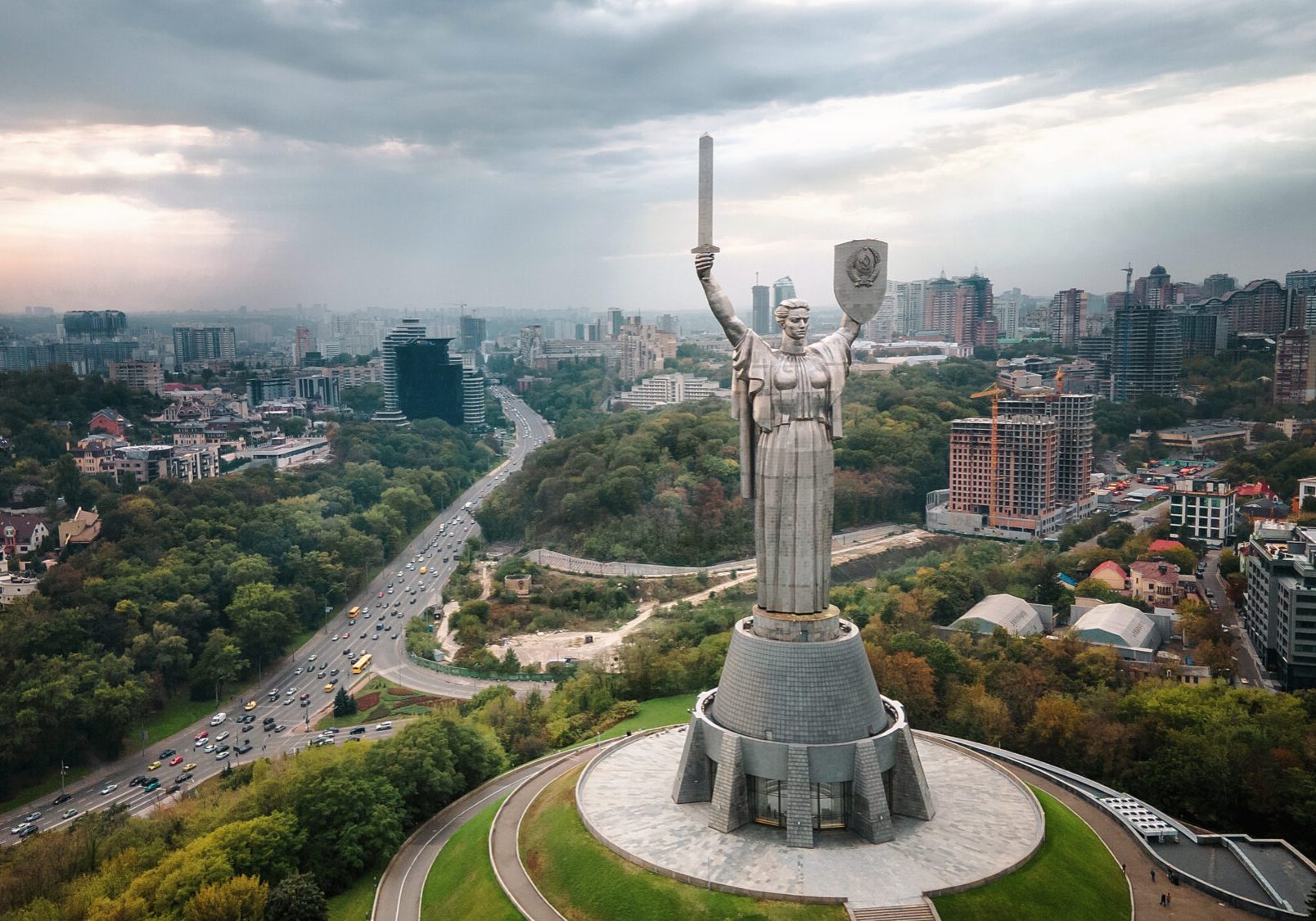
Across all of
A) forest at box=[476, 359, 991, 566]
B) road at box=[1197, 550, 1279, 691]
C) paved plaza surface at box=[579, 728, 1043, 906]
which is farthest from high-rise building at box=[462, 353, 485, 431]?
paved plaza surface at box=[579, 728, 1043, 906]

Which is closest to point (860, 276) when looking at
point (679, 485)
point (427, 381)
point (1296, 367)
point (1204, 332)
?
point (679, 485)

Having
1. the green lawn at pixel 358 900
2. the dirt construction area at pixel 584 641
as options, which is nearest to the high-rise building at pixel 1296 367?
the dirt construction area at pixel 584 641

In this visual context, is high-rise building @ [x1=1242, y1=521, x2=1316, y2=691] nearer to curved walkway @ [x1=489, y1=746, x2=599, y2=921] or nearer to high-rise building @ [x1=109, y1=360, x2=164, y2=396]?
curved walkway @ [x1=489, y1=746, x2=599, y2=921]

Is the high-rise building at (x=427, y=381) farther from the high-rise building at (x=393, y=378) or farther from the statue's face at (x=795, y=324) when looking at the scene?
the statue's face at (x=795, y=324)

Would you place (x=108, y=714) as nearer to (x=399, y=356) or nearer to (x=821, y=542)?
(x=821, y=542)

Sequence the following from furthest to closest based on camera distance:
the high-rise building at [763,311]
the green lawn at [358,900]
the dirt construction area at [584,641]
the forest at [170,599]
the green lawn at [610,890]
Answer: the high-rise building at [763,311]
the dirt construction area at [584,641]
the forest at [170,599]
the green lawn at [358,900]
the green lawn at [610,890]

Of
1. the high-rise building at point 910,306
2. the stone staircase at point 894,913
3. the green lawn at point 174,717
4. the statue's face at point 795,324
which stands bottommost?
the green lawn at point 174,717

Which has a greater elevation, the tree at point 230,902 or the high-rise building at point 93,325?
the high-rise building at point 93,325
